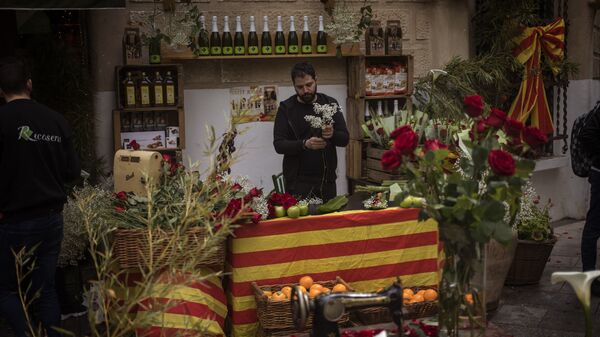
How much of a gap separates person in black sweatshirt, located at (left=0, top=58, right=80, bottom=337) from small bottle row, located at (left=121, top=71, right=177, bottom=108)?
2301mm

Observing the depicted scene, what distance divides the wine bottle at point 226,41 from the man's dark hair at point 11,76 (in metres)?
2.95

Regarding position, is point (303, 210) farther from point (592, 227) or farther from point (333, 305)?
point (592, 227)

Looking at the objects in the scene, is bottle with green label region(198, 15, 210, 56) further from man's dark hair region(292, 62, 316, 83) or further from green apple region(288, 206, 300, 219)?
green apple region(288, 206, 300, 219)

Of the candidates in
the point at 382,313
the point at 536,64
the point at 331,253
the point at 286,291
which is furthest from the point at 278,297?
the point at 536,64

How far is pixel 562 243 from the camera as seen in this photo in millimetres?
8320

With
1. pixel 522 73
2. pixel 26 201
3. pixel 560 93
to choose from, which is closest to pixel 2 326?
pixel 26 201

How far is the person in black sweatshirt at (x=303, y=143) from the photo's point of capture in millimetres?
5781

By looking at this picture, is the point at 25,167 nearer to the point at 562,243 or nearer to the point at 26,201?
the point at 26,201

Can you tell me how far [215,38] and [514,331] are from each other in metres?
3.72

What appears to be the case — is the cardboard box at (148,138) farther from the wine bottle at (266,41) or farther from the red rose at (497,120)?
the red rose at (497,120)

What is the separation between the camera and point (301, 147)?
5723mm

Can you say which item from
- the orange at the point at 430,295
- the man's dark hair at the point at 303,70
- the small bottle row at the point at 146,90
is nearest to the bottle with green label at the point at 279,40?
the small bottle row at the point at 146,90

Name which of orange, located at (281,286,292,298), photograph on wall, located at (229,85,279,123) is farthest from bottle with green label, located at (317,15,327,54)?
orange, located at (281,286,292,298)

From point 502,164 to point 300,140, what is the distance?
11.6 ft
